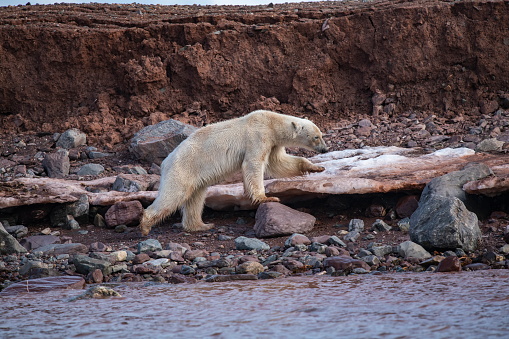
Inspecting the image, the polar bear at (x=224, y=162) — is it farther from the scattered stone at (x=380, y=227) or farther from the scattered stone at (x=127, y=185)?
the scattered stone at (x=380, y=227)

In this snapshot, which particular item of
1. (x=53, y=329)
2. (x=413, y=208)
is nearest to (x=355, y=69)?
(x=413, y=208)

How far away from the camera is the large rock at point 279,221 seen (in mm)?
7621

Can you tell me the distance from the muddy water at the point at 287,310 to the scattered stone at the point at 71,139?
9.22 metres

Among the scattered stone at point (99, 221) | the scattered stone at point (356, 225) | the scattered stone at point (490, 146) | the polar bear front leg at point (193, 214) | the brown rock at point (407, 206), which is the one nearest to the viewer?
the scattered stone at point (356, 225)

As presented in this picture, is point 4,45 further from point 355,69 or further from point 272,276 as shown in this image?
point 272,276

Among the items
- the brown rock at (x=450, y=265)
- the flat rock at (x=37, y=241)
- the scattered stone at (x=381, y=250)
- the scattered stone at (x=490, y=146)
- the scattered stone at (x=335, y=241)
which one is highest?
the scattered stone at (x=490, y=146)

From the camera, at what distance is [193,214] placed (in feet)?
28.8

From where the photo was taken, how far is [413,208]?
803 centimetres

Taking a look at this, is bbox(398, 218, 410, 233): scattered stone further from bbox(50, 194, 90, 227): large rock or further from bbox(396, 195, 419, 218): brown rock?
bbox(50, 194, 90, 227): large rock

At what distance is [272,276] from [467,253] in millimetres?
2147

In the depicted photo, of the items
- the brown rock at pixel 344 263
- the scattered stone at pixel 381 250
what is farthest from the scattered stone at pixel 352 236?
the brown rock at pixel 344 263

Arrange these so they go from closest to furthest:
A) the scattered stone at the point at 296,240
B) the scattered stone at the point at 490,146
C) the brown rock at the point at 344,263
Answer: the brown rock at the point at 344,263 < the scattered stone at the point at 296,240 < the scattered stone at the point at 490,146

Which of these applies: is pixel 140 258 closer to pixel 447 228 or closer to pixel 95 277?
pixel 95 277

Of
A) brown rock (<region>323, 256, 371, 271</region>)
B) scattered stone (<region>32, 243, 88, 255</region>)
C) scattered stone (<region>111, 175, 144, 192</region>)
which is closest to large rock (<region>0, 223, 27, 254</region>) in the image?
scattered stone (<region>32, 243, 88, 255</region>)
